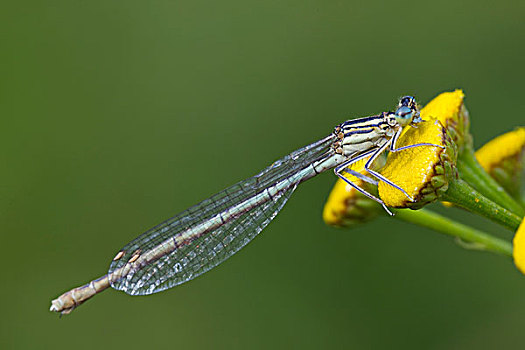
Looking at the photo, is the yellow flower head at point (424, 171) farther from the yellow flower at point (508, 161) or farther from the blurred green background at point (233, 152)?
the blurred green background at point (233, 152)

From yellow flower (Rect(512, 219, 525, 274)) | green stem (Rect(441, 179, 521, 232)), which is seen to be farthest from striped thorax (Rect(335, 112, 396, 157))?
yellow flower (Rect(512, 219, 525, 274))

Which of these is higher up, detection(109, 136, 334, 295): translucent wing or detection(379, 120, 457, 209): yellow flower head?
detection(109, 136, 334, 295): translucent wing

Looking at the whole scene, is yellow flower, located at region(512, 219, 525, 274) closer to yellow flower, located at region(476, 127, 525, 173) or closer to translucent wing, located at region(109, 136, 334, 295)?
yellow flower, located at region(476, 127, 525, 173)

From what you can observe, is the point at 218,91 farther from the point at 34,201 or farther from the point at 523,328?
the point at 523,328

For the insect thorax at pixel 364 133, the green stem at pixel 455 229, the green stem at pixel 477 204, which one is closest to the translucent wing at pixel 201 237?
the insect thorax at pixel 364 133

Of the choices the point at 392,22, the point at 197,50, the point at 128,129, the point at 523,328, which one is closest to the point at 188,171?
the point at 128,129

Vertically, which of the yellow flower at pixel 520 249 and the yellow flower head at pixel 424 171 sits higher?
the yellow flower head at pixel 424 171
